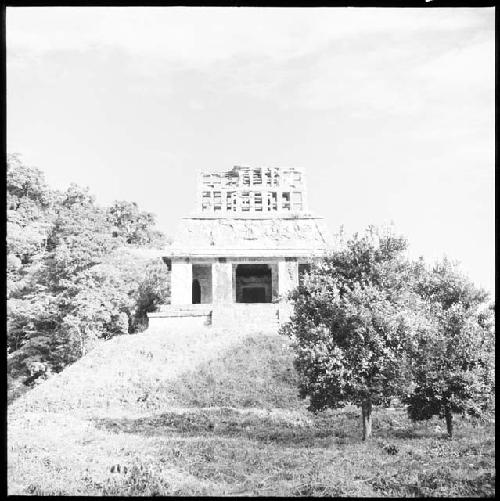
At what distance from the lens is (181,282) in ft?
133

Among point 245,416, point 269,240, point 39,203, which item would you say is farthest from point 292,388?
point 39,203

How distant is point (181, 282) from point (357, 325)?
21.0m

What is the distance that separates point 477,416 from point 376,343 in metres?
4.53

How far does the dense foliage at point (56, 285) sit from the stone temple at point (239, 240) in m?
3.90

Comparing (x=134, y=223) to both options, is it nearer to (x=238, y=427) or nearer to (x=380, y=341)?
(x=238, y=427)

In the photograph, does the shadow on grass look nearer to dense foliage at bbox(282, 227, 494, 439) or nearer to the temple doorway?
dense foliage at bbox(282, 227, 494, 439)

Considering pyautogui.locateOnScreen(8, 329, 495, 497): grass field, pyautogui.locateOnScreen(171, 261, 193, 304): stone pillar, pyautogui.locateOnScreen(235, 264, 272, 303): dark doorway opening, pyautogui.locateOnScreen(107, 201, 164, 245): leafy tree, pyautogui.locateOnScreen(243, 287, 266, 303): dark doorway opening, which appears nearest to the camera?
pyautogui.locateOnScreen(8, 329, 495, 497): grass field

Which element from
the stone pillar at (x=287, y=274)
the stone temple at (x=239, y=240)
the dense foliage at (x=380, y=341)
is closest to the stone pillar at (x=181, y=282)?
the stone temple at (x=239, y=240)

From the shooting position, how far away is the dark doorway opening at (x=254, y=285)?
155ft

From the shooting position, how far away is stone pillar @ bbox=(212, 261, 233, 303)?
134 feet

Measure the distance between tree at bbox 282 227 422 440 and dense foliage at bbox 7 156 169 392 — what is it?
63.2 ft

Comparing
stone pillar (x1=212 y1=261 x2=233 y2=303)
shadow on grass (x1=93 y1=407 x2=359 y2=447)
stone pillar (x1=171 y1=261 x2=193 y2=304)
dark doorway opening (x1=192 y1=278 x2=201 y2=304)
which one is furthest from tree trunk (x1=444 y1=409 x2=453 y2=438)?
dark doorway opening (x1=192 y1=278 x2=201 y2=304)

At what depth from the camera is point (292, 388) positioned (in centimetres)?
2842

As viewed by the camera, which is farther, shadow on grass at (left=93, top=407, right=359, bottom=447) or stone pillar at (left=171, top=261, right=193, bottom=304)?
stone pillar at (left=171, top=261, right=193, bottom=304)
